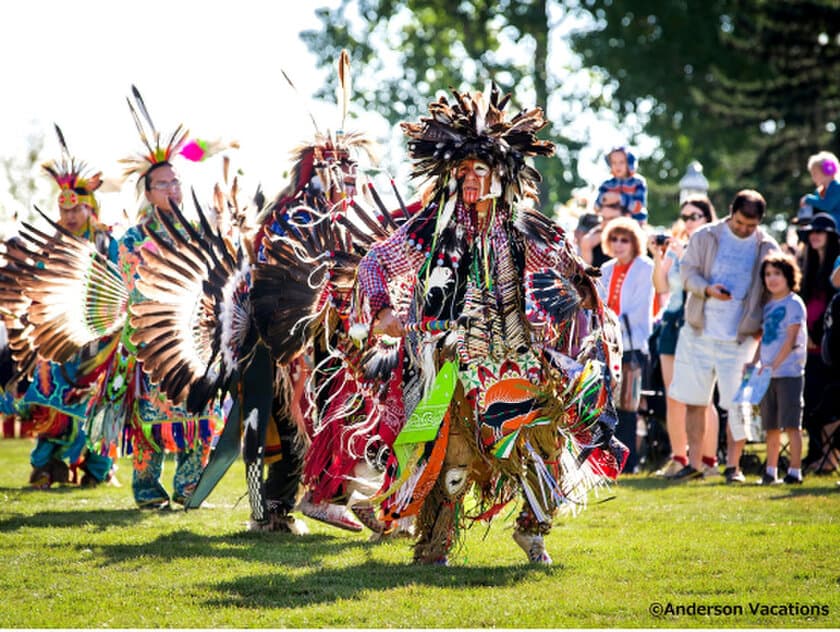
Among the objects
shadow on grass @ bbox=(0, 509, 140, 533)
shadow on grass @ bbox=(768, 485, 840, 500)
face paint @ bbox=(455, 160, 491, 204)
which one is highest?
face paint @ bbox=(455, 160, 491, 204)

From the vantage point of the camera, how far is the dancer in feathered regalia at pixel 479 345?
5.43 m

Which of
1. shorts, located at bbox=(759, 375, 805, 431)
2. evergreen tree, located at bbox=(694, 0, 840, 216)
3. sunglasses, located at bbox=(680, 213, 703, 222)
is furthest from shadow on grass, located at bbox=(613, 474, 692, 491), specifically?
evergreen tree, located at bbox=(694, 0, 840, 216)

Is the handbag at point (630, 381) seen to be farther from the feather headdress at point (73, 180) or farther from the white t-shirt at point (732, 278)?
the feather headdress at point (73, 180)

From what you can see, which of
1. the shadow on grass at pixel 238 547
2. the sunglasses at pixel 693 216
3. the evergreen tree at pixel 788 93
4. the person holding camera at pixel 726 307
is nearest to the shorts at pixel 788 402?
the person holding camera at pixel 726 307

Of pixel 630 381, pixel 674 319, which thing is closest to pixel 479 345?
pixel 630 381

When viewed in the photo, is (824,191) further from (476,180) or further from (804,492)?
(476,180)

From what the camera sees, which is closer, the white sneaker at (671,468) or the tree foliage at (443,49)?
the white sneaker at (671,468)

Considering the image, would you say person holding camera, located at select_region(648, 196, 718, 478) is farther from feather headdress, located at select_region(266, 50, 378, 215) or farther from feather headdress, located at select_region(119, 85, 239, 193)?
feather headdress, located at select_region(119, 85, 239, 193)

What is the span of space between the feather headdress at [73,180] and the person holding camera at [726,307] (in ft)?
11.8

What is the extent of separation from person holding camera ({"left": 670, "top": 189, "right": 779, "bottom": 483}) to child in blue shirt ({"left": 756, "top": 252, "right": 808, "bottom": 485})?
149 mm

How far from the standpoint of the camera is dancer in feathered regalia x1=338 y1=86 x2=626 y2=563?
543 cm

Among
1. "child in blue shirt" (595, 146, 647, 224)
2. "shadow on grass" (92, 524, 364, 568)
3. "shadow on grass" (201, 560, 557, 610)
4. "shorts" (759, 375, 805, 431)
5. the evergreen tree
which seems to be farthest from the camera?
the evergreen tree

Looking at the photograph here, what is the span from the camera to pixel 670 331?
31.1 ft

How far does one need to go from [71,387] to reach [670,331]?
151 inches
